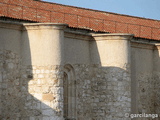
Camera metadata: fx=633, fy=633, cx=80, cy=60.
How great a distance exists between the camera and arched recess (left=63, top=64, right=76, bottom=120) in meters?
31.6

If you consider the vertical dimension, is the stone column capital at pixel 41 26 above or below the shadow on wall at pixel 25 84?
above

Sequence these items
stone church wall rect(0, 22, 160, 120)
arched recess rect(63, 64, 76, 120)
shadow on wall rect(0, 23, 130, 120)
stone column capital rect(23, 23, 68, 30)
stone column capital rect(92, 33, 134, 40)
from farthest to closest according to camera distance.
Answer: stone column capital rect(92, 33, 134, 40), arched recess rect(63, 64, 76, 120), stone column capital rect(23, 23, 68, 30), stone church wall rect(0, 22, 160, 120), shadow on wall rect(0, 23, 130, 120)

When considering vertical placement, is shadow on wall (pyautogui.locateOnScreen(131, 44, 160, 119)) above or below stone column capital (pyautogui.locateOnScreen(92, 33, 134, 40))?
below

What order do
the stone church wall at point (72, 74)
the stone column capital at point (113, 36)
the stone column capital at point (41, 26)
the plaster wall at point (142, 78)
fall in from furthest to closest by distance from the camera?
the plaster wall at point (142, 78), the stone column capital at point (113, 36), the stone column capital at point (41, 26), the stone church wall at point (72, 74)

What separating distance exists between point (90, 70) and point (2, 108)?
6.52 m

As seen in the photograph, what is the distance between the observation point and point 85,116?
105 feet

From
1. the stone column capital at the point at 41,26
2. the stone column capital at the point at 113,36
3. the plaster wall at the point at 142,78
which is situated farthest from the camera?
the plaster wall at the point at 142,78

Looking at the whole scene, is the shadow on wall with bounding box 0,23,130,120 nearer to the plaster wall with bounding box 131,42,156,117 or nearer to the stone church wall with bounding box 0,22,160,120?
the stone church wall with bounding box 0,22,160,120

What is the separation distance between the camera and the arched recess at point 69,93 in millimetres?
31562

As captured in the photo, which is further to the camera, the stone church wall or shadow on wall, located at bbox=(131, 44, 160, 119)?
shadow on wall, located at bbox=(131, 44, 160, 119)

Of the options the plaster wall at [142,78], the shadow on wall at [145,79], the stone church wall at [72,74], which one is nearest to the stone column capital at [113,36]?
the stone church wall at [72,74]

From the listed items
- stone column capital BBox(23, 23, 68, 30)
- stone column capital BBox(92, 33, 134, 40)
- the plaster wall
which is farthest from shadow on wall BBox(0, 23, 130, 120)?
the plaster wall

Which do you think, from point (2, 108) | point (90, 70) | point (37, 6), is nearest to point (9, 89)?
point (2, 108)

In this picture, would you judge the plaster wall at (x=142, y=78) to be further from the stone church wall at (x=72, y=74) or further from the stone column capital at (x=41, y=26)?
the stone column capital at (x=41, y=26)
